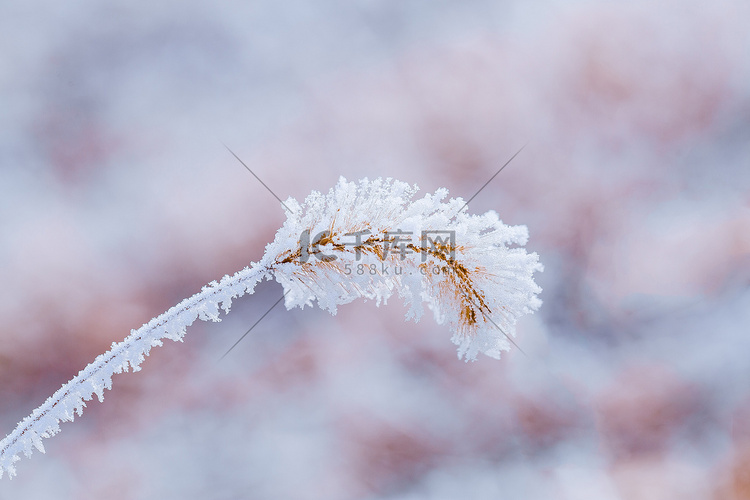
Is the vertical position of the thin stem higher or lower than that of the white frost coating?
lower

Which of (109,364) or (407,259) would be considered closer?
(109,364)

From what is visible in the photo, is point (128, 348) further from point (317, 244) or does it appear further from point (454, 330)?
point (454, 330)

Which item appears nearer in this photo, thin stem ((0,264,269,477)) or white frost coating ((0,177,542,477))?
thin stem ((0,264,269,477))

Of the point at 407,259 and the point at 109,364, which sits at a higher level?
the point at 407,259

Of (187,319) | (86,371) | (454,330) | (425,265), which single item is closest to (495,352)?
(454,330)

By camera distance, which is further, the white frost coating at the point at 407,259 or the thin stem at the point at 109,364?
the white frost coating at the point at 407,259

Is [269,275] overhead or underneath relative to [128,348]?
overhead

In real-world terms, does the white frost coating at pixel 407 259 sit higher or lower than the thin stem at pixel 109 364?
higher

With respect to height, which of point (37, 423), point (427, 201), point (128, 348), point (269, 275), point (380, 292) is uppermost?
point (427, 201)
